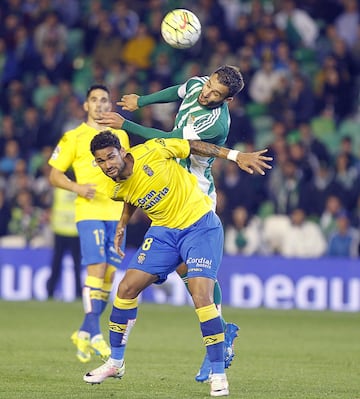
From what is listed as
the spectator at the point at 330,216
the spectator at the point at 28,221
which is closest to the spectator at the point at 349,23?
the spectator at the point at 330,216

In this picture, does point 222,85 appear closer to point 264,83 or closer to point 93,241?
point 93,241


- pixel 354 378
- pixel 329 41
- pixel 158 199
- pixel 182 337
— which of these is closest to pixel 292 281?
pixel 182 337

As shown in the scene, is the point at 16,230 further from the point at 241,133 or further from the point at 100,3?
the point at 100,3

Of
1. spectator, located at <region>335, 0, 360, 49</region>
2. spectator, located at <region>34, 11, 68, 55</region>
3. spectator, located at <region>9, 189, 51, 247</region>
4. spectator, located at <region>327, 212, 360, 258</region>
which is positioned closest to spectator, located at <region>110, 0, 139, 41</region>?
spectator, located at <region>34, 11, 68, 55</region>

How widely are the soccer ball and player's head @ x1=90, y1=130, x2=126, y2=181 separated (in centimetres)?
179

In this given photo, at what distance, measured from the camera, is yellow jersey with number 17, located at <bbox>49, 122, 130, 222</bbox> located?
10.7m

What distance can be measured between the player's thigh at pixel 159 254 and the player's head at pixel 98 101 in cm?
259

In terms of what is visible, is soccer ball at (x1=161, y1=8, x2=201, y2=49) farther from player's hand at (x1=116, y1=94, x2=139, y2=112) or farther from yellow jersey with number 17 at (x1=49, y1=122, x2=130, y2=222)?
yellow jersey with number 17 at (x1=49, y1=122, x2=130, y2=222)

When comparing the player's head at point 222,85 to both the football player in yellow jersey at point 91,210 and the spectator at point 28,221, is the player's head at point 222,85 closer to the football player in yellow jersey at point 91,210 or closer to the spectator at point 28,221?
the football player in yellow jersey at point 91,210

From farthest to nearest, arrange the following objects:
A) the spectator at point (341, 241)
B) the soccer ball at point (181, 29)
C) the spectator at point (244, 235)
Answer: the spectator at point (244, 235) → the spectator at point (341, 241) → the soccer ball at point (181, 29)

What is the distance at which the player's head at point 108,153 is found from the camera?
8.02 m

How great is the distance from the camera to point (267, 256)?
16.9m

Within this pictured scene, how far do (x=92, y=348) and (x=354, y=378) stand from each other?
248 cm

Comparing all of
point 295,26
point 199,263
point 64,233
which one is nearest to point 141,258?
point 199,263
